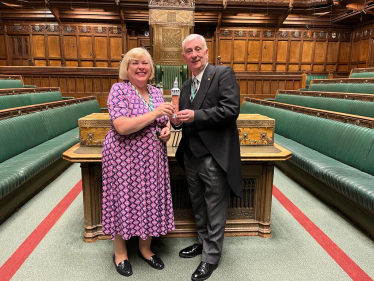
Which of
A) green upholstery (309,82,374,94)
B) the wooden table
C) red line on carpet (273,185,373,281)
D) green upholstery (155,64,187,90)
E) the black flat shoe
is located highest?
green upholstery (155,64,187,90)

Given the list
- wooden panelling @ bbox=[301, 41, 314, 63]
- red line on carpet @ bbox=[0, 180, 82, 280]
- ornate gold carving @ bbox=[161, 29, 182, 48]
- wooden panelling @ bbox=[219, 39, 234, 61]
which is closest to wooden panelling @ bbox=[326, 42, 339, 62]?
wooden panelling @ bbox=[301, 41, 314, 63]

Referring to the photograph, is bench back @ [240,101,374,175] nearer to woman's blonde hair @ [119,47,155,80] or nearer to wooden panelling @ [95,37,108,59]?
woman's blonde hair @ [119,47,155,80]

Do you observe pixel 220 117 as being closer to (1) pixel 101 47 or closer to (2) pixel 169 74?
(2) pixel 169 74

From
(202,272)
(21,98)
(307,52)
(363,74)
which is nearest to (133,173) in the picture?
(202,272)

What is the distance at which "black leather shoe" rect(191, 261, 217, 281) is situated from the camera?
1.84 meters

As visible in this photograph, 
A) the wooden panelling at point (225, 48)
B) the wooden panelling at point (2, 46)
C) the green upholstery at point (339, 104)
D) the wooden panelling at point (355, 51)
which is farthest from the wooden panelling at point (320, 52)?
the wooden panelling at point (2, 46)

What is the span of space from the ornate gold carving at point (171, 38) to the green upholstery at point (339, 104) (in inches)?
158

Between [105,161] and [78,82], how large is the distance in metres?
8.27

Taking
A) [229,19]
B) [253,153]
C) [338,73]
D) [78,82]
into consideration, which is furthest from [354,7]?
[253,153]

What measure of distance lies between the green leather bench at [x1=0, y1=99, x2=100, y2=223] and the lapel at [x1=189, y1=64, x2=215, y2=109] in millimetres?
1815

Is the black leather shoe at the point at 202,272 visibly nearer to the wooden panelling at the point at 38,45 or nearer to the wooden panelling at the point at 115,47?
the wooden panelling at the point at 115,47

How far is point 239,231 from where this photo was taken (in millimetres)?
2418

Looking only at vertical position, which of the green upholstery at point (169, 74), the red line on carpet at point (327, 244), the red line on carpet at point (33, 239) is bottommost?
the red line on carpet at point (33, 239)

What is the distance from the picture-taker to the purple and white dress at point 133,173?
172cm
